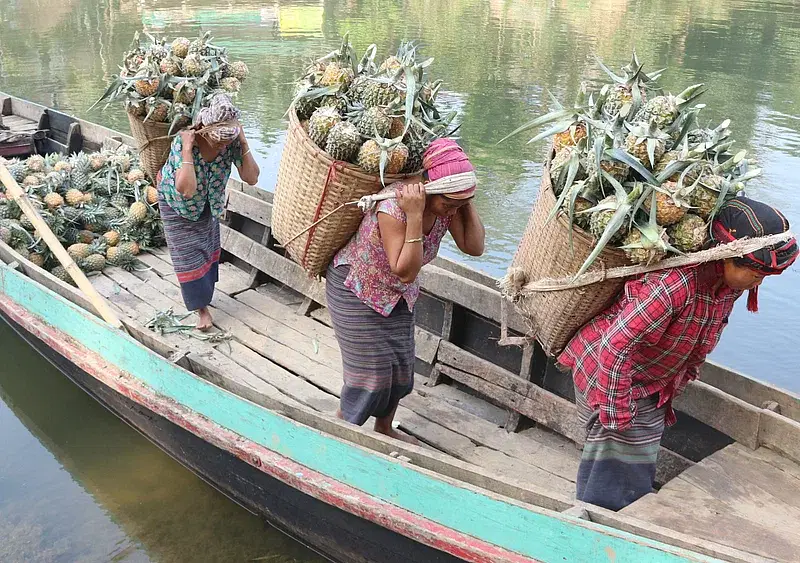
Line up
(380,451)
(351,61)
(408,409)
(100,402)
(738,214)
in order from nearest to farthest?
(738,214), (380,451), (351,61), (408,409), (100,402)

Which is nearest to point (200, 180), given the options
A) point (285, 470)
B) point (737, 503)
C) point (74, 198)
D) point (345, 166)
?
point (345, 166)

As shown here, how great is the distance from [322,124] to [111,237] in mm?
2955

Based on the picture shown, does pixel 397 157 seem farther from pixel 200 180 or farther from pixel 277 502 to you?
pixel 277 502

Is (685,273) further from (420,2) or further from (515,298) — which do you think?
(420,2)

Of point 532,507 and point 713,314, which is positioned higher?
point 713,314

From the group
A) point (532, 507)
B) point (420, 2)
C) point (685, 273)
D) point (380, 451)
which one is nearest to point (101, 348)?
point (380, 451)

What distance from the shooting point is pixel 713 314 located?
2.37 m

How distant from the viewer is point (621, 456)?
2598mm

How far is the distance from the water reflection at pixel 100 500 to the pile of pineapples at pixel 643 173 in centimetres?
219

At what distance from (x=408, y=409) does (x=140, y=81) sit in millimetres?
2077

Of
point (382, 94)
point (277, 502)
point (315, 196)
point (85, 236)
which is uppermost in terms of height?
point (382, 94)

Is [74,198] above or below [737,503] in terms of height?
above

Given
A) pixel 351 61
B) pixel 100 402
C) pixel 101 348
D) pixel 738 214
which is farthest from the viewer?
pixel 100 402

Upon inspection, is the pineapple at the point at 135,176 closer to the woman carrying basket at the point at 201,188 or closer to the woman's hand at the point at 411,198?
the woman carrying basket at the point at 201,188
